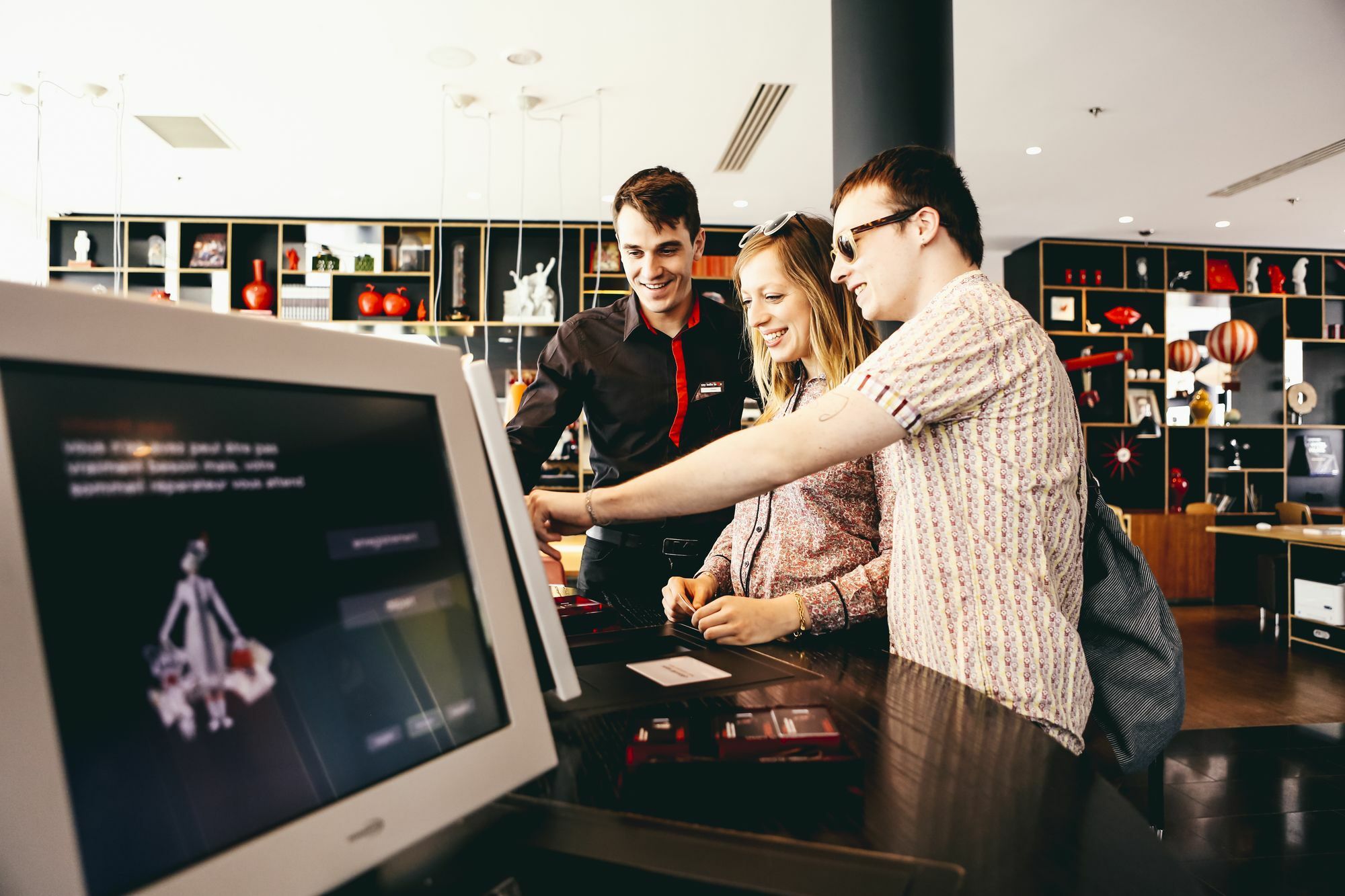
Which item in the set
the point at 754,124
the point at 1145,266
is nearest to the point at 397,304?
the point at 754,124

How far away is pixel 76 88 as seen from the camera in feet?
13.3

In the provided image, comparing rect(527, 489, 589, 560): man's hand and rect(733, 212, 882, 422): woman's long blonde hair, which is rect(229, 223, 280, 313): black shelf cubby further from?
rect(527, 489, 589, 560): man's hand

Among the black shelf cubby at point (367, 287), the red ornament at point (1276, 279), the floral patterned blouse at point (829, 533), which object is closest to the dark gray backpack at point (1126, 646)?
the floral patterned blouse at point (829, 533)

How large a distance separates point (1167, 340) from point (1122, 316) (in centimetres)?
106

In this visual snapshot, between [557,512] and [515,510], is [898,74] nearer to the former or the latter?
[557,512]

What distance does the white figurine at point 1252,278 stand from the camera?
7.41 metres

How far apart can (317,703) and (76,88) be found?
503 cm

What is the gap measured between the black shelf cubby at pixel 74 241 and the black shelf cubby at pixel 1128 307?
28.3 feet

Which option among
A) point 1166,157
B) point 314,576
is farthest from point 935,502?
point 1166,157

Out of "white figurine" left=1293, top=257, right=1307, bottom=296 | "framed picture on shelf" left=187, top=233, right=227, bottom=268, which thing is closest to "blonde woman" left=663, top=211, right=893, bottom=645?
"framed picture on shelf" left=187, top=233, right=227, bottom=268

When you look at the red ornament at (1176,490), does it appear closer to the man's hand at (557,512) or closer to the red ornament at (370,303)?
the red ornament at (370,303)

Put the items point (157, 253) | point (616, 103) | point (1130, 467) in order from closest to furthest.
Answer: point (616, 103), point (157, 253), point (1130, 467)

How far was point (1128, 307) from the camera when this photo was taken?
292 inches

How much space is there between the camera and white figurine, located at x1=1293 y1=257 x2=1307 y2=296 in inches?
292
